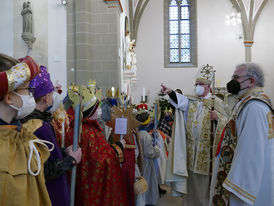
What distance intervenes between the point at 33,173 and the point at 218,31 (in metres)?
12.0

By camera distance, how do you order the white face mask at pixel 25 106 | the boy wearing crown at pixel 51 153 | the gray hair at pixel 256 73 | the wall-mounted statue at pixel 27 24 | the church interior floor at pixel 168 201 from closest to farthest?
the white face mask at pixel 25 106
the boy wearing crown at pixel 51 153
the gray hair at pixel 256 73
the church interior floor at pixel 168 201
the wall-mounted statue at pixel 27 24

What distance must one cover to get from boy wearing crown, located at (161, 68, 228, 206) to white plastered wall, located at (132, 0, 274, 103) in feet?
27.7

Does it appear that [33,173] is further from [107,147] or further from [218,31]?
[218,31]

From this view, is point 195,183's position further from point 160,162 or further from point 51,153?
point 51,153

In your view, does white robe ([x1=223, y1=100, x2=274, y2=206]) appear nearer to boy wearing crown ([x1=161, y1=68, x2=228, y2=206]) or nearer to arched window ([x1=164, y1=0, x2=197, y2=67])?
boy wearing crown ([x1=161, y1=68, x2=228, y2=206])

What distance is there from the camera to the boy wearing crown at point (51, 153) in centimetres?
145

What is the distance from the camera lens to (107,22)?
630cm

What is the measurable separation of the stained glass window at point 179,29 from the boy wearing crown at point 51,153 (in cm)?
1093

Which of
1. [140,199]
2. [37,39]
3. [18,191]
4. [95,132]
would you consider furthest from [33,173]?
[37,39]

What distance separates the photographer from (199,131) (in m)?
3.17

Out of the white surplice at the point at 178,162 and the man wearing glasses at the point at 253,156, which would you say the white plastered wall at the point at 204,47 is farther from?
the man wearing glasses at the point at 253,156

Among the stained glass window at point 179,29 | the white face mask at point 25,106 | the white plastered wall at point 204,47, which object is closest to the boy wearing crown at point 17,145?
the white face mask at point 25,106

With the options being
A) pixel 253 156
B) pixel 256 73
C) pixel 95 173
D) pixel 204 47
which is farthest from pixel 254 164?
pixel 204 47

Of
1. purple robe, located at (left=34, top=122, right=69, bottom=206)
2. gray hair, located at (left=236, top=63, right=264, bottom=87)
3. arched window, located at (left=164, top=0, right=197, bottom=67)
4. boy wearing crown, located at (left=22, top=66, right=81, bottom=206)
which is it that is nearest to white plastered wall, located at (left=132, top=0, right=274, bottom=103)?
arched window, located at (left=164, top=0, right=197, bottom=67)
